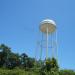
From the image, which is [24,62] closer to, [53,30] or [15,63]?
[15,63]

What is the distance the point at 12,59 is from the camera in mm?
46125

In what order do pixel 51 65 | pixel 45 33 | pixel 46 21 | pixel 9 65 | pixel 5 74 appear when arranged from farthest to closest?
pixel 9 65 → pixel 5 74 → pixel 45 33 → pixel 46 21 → pixel 51 65

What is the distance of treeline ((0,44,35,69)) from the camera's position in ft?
148

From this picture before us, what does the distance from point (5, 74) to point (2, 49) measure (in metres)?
14.5

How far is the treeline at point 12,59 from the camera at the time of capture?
45.1 m

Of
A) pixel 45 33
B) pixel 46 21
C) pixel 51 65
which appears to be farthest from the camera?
pixel 45 33

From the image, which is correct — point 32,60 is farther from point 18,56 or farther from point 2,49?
point 2,49

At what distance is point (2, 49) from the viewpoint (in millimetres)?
46531

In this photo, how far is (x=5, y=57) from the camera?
151 feet

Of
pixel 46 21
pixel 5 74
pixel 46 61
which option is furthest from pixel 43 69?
pixel 5 74

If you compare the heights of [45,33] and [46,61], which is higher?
[45,33]

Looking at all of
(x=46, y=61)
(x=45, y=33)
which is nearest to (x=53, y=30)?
(x=45, y=33)

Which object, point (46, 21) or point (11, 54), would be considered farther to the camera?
point (11, 54)

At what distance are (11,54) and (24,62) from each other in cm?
311
